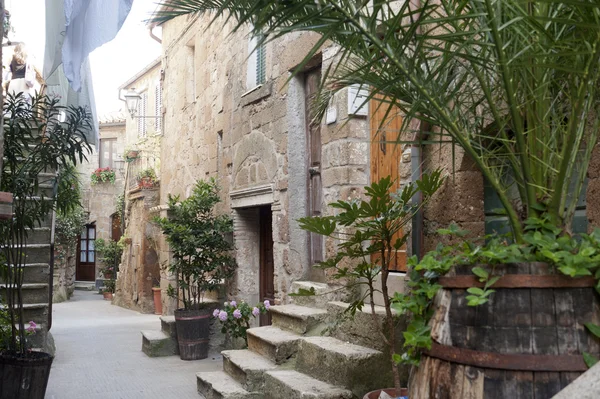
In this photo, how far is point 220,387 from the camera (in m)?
5.12

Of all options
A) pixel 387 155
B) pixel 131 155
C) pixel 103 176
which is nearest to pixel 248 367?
pixel 387 155

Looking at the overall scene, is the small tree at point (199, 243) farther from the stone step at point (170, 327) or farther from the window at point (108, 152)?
the window at point (108, 152)

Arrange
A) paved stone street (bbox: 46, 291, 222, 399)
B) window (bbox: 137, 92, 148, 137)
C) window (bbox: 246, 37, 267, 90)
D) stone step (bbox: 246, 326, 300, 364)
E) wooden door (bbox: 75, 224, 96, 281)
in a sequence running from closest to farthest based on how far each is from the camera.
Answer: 1. stone step (bbox: 246, 326, 300, 364)
2. paved stone street (bbox: 46, 291, 222, 399)
3. window (bbox: 246, 37, 267, 90)
4. window (bbox: 137, 92, 148, 137)
5. wooden door (bbox: 75, 224, 96, 281)

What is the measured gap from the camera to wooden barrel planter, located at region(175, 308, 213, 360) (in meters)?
7.49

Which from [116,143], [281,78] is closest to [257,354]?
[281,78]

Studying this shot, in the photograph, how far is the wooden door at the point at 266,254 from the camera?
7574 mm

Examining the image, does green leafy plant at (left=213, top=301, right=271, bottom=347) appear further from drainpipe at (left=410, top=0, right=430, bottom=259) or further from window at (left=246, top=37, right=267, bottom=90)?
drainpipe at (left=410, top=0, right=430, bottom=259)

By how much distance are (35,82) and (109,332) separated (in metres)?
6.96

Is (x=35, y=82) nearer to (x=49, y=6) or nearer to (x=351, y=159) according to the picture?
(x=49, y=6)

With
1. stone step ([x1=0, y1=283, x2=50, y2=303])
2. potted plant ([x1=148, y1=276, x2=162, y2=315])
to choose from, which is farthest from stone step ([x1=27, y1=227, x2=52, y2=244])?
potted plant ([x1=148, y1=276, x2=162, y2=315])

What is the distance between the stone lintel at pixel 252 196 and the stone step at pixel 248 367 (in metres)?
1.80

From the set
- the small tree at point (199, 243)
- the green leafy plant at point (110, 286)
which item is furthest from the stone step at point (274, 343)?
the green leafy plant at point (110, 286)

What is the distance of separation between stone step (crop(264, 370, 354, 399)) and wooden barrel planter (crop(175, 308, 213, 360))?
9.67ft

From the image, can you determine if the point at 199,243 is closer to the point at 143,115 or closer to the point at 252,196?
the point at 252,196
